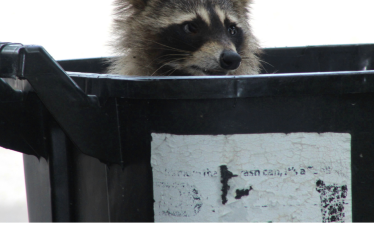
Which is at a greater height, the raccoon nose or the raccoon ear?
the raccoon ear

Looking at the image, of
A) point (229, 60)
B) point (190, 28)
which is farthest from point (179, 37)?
point (229, 60)

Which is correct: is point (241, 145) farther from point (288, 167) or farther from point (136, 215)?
point (136, 215)

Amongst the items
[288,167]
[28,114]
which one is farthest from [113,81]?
[288,167]

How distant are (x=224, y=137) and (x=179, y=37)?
0.81m

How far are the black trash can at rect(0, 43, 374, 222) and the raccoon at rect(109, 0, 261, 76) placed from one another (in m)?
0.59

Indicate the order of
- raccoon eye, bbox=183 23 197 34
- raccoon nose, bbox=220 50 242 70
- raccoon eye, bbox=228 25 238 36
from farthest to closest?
raccoon eye, bbox=228 25 238 36 → raccoon eye, bbox=183 23 197 34 → raccoon nose, bbox=220 50 242 70

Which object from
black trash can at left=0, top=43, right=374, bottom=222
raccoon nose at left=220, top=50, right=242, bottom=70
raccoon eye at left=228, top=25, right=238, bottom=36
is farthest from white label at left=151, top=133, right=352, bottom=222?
raccoon eye at left=228, top=25, right=238, bottom=36

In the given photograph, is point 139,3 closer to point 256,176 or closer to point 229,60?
point 229,60

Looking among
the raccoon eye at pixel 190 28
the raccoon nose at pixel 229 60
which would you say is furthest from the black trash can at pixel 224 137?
the raccoon eye at pixel 190 28

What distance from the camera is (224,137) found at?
1051 millimetres

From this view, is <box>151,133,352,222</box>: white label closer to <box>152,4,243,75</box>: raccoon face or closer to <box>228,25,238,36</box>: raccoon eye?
<box>152,4,243,75</box>: raccoon face

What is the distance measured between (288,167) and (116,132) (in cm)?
44

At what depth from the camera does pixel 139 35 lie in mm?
1915

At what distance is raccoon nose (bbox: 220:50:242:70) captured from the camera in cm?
158
